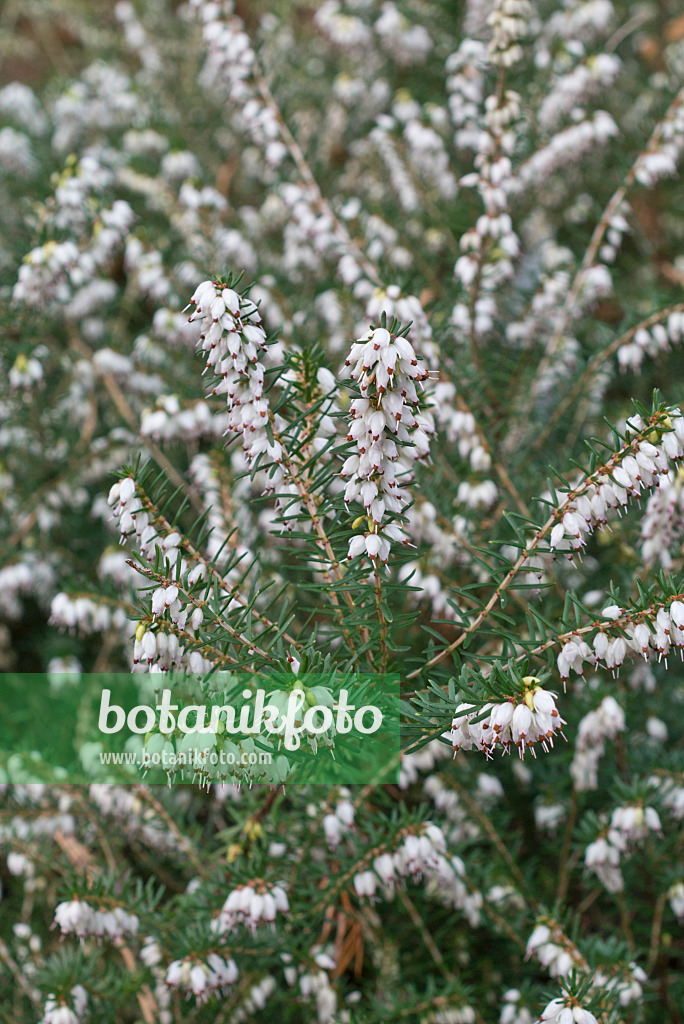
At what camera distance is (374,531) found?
140 cm

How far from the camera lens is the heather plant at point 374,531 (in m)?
1.48

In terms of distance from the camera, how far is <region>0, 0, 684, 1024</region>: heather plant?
4.86 ft

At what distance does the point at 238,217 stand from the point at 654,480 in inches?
118

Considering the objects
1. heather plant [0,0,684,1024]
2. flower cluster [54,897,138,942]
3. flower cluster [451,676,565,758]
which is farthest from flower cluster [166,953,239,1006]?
flower cluster [451,676,565,758]

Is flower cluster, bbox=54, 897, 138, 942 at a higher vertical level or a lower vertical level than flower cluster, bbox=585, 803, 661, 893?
lower

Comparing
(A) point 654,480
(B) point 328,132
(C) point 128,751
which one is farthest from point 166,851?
(B) point 328,132

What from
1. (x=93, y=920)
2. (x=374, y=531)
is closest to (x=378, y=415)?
(x=374, y=531)

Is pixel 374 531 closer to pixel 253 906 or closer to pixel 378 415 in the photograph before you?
pixel 378 415

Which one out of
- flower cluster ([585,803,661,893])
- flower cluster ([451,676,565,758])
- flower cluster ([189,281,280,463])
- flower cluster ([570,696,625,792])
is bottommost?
flower cluster ([585,803,661,893])

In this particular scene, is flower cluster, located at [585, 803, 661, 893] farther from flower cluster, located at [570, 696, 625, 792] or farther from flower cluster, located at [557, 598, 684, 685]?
flower cluster, located at [557, 598, 684, 685]

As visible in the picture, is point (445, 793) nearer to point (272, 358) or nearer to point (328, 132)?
point (272, 358)

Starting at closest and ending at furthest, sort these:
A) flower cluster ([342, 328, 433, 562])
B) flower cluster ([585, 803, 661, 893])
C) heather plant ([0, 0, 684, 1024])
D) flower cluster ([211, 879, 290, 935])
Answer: flower cluster ([342, 328, 433, 562])
heather plant ([0, 0, 684, 1024])
flower cluster ([211, 879, 290, 935])
flower cluster ([585, 803, 661, 893])

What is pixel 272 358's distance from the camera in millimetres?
1568

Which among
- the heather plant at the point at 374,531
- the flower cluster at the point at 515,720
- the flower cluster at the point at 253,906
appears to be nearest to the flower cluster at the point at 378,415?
the heather plant at the point at 374,531
